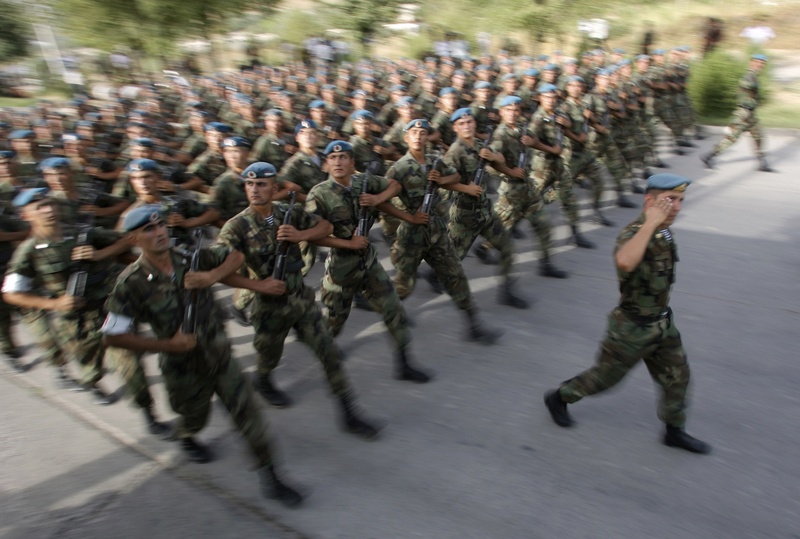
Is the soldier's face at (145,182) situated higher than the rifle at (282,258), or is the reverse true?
the soldier's face at (145,182)

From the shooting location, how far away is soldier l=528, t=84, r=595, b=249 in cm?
683

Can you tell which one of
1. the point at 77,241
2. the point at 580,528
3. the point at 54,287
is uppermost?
the point at 77,241

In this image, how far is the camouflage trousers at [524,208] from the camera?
621 cm

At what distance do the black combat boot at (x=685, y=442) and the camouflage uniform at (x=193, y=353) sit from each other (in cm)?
239

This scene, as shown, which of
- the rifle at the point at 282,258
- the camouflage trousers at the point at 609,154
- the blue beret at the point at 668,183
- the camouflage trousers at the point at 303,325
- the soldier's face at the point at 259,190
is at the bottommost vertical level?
the camouflage trousers at the point at 609,154

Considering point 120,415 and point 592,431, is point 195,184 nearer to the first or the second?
point 120,415

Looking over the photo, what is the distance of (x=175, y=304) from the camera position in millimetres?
3062

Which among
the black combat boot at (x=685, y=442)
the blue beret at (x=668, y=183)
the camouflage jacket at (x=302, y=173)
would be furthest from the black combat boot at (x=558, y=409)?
the camouflage jacket at (x=302, y=173)

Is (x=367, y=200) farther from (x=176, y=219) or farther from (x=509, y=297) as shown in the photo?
(x=509, y=297)

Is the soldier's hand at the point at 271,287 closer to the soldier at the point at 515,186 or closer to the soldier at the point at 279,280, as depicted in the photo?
the soldier at the point at 279,280

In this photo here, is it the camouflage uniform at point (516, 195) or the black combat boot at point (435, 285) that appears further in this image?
the black combat boot at point (435, 285)

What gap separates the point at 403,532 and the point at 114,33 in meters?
23.7

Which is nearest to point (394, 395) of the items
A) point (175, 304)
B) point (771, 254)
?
point (175, 304)

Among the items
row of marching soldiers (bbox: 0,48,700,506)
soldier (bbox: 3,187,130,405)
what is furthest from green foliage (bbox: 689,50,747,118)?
soldier (bbox: 3,187,130,405)
